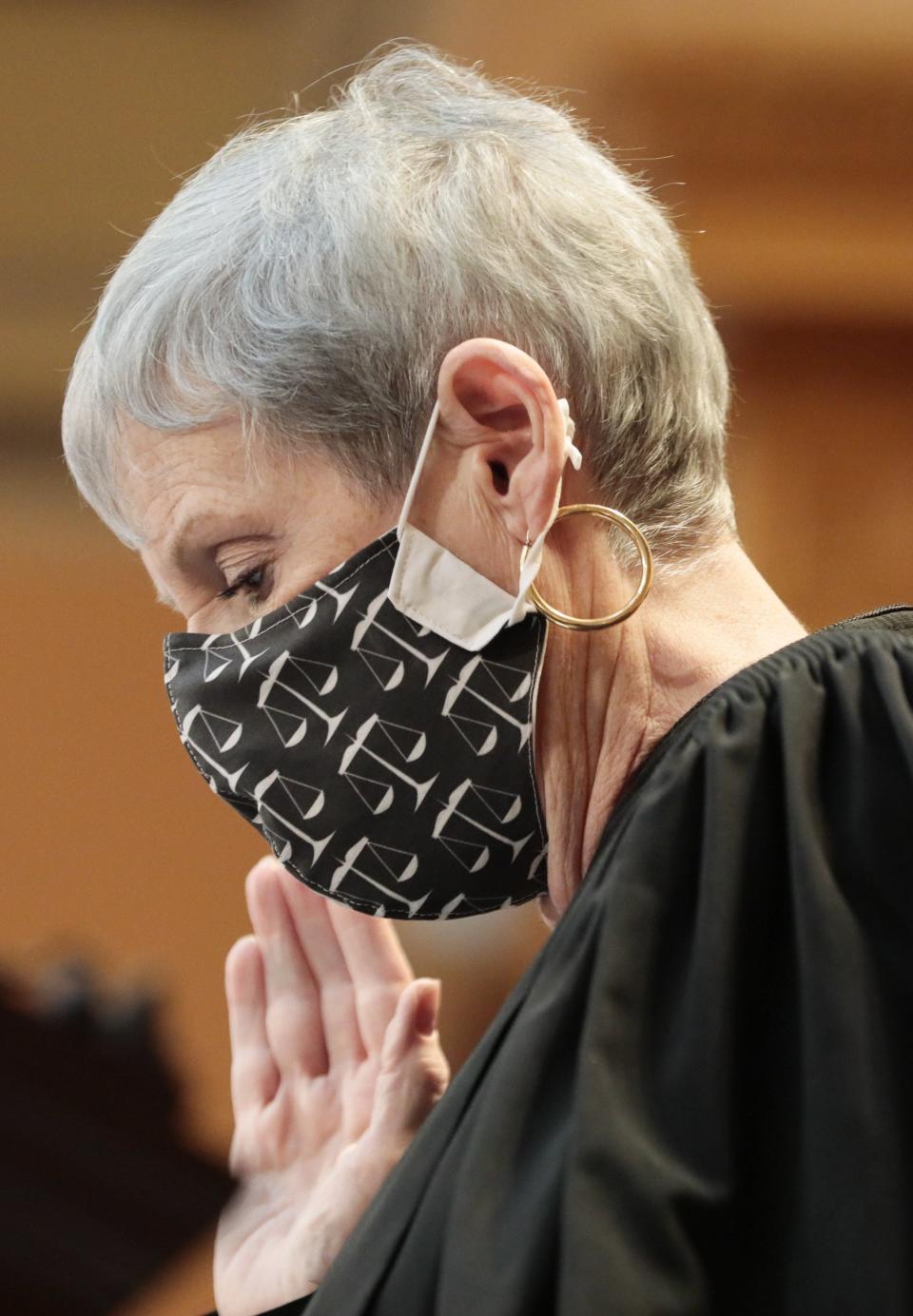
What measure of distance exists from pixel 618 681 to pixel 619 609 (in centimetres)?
5

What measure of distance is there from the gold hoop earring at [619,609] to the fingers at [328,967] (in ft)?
1.74

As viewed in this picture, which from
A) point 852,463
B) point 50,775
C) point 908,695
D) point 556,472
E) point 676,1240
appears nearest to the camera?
point 676,1240

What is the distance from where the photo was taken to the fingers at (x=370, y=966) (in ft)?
4.42

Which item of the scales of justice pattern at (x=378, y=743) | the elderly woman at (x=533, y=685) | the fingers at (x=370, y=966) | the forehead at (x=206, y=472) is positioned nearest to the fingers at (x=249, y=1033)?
the fingers at (x=370, y=966)

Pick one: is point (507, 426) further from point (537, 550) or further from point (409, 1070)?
point (409, 1070)

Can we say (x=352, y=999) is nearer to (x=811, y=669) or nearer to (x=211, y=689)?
(x=211, y=689)

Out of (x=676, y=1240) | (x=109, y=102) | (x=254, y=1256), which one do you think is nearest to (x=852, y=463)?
(x=109, y=102)

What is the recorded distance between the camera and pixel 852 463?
279 cm

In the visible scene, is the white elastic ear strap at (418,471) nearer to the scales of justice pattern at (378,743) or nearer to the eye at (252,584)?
the scales of justice pattern at (378,743)

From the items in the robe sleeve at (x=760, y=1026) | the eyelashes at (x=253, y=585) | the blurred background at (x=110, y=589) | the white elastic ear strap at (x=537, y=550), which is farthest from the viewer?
the blurred background at (x=110, y=589)

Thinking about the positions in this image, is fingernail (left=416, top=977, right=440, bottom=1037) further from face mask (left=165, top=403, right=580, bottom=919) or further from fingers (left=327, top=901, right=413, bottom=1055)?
face mask (left=165, top=403, right=580, bottom=919)

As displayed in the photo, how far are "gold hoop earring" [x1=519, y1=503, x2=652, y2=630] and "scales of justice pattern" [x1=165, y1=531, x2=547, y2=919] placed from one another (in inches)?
0.9

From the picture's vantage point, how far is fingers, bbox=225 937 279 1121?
140 centimetres

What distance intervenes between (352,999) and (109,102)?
2443 millimetres
